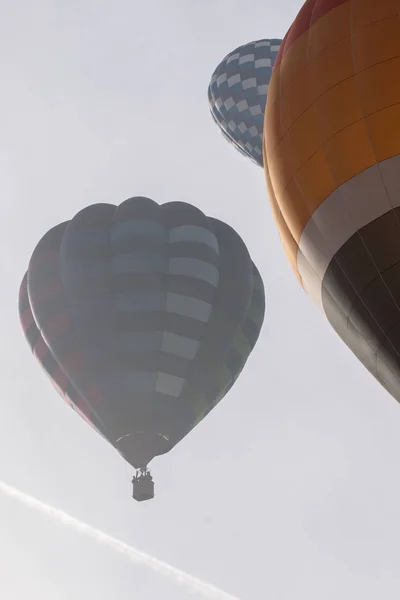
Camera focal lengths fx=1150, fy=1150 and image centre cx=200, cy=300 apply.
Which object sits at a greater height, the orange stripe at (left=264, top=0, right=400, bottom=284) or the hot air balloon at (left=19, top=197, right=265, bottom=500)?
the orange stripe at (left=264, top=0, right=400, bottom=284)

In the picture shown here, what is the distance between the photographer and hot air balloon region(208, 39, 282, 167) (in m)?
26.2

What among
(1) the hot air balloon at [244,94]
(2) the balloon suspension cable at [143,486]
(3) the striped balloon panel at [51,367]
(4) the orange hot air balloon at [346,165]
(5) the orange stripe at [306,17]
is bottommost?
(2) the balloon suspension cable at [143,486]

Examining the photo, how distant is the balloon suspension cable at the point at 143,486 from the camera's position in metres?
20.1

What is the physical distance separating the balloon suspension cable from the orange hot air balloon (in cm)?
890

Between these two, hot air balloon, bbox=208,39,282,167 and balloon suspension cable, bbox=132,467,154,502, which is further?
A: hot air balloon, bbox=208,39,282,167

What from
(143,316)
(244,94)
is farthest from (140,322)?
(244,94)

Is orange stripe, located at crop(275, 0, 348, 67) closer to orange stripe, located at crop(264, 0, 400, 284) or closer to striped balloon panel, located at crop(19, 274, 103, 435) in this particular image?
orange stripe, located at crop(264, 0, 400, 284)

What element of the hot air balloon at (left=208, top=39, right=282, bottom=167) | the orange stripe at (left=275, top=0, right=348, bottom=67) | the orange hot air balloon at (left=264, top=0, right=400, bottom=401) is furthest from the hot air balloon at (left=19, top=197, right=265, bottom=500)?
the orange stripe at (left=275, top=0, right=348, bottom=67)

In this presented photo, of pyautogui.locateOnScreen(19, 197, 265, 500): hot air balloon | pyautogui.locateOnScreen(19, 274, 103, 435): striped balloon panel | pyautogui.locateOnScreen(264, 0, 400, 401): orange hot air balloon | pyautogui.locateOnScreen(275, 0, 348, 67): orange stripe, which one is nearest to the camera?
pyautogui.locateOnScreen(264, 0, 400, 401): orange hot air balloon

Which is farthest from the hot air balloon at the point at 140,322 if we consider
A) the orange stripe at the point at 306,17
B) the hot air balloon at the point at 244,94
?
the orange stripe at the point at 306,17

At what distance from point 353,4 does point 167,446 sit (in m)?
10.6

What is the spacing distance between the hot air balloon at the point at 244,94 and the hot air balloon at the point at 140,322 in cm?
561

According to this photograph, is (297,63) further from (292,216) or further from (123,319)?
(123,319)

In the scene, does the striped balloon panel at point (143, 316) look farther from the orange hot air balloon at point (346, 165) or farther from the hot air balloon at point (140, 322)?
the orange hot air balloon at point (346, 165)
